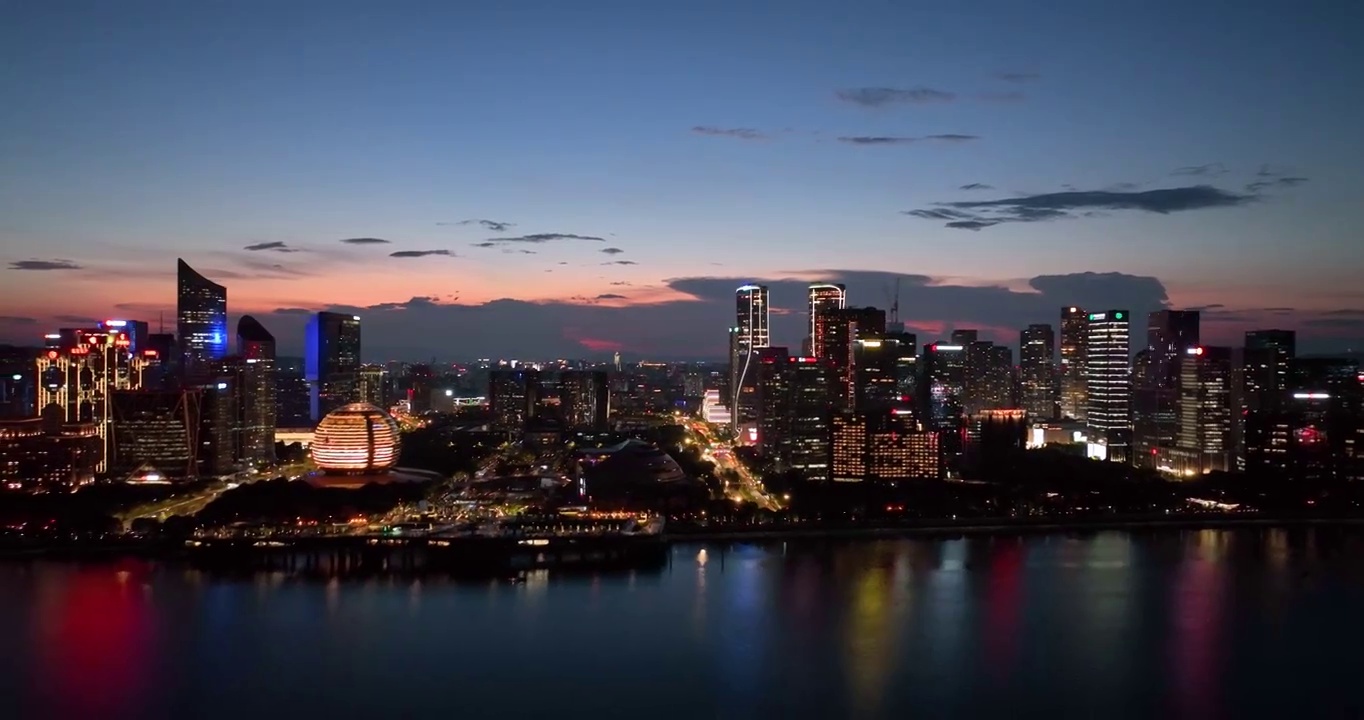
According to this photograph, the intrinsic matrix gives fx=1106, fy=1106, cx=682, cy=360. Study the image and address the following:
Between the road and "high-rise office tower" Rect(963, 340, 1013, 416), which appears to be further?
"high-rise office tower" Rect(963, 340, 1013, 416)

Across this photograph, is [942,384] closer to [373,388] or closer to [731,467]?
[731,467]

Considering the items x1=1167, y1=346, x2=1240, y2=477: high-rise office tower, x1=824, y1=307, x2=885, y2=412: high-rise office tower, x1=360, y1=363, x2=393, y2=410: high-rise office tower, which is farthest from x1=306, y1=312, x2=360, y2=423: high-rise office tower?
x1=1167, y1=346, x2=1240, y2=477: high-rise office tower

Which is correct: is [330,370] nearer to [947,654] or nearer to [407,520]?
[407,520]

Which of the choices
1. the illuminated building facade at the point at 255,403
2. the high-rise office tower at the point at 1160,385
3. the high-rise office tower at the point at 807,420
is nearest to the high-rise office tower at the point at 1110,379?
the high-rise office tower at the point at 1160,385

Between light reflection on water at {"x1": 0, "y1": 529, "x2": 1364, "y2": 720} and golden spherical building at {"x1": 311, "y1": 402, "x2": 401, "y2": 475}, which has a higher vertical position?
golden spherical building at {"x1": 311, "y1": 402, "x2": 401, "y2": 475}

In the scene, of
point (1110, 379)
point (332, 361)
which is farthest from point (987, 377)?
point (332, 361)

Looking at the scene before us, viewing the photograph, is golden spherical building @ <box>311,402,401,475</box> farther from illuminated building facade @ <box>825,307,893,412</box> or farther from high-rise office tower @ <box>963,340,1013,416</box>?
high-rise office tower @ <box>963,340,1013,416</box>

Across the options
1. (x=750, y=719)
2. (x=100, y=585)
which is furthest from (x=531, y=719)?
(x=100, y=585)
